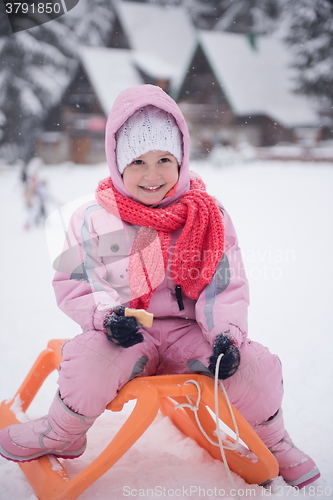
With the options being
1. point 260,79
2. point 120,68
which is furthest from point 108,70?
point 260,79

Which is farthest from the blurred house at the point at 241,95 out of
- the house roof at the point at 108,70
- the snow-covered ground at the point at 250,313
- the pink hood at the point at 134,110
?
the pink hood at the point at 134,110

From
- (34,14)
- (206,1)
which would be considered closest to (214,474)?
(34,14)

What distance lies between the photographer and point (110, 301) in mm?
860

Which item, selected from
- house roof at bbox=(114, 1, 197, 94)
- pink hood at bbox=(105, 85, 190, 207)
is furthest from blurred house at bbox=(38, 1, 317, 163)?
pink hood at bbox=(105, 85, 190, 207)

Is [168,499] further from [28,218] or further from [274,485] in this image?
[28,218]

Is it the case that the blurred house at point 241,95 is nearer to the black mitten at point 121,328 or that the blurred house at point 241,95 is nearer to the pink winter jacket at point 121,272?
the pink winter jacket at point 121,272

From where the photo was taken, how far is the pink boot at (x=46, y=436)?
0.86m

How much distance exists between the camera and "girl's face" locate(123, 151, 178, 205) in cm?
96

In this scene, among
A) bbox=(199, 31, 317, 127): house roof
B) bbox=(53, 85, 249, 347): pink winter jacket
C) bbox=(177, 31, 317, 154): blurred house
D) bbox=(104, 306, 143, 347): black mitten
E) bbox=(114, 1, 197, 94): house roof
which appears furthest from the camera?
bbox=(199, 31, 317, 127): house roof

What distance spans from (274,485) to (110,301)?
0.51 metres

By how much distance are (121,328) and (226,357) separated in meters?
0.20

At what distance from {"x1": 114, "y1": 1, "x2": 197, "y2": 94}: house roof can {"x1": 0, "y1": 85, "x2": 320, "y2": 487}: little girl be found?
96.0 inches

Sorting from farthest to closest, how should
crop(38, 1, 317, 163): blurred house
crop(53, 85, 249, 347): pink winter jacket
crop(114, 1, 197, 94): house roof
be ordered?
crop(38, 1, 317, 163): blurred house < crop(114, 1, 197, 94): house roof < crop(53, 85, 249, 347): pink winter jacket

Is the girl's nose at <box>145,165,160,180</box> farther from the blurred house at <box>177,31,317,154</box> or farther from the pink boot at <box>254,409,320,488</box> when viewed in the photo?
the blurred house at <box>177,31,317,154</box>
